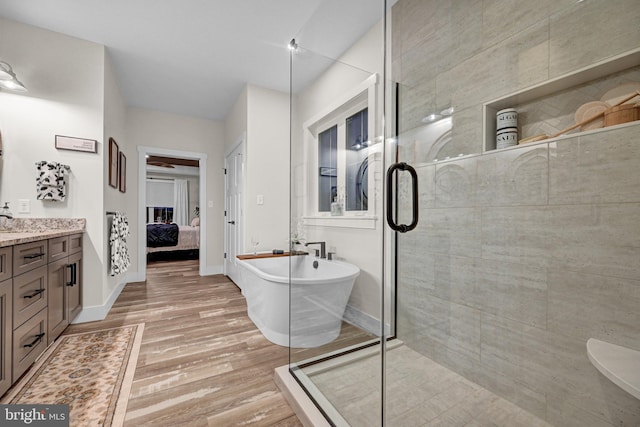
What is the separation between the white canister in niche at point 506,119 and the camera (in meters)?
1.26

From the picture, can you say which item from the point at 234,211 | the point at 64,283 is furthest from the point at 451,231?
the point at 234,211

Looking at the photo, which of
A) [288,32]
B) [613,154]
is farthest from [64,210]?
[613,154]

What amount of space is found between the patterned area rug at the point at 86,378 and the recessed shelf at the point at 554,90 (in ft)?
7.56

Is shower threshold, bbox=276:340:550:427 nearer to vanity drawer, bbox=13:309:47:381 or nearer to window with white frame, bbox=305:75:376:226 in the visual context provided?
window with white frame, bbox=305:75:376:226

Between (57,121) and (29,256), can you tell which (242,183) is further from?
(29,256)

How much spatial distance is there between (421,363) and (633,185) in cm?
125

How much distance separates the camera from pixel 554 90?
1.14 metres

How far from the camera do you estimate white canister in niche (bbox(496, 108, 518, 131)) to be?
1264 millimetres

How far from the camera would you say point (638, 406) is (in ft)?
3.06

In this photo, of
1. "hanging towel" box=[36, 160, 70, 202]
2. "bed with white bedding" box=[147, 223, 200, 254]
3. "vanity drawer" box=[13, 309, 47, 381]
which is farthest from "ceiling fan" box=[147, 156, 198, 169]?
"vanity drawer" box=[13, 309, 47, 381]

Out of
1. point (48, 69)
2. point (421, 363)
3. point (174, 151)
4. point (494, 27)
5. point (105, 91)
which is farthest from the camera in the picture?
point (174, 151)

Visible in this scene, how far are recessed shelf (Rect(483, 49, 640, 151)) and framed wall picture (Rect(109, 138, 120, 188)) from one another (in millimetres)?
3331

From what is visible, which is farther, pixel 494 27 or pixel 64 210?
pixel 64 210

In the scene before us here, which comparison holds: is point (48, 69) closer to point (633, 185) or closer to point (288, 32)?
point (288, 32)
